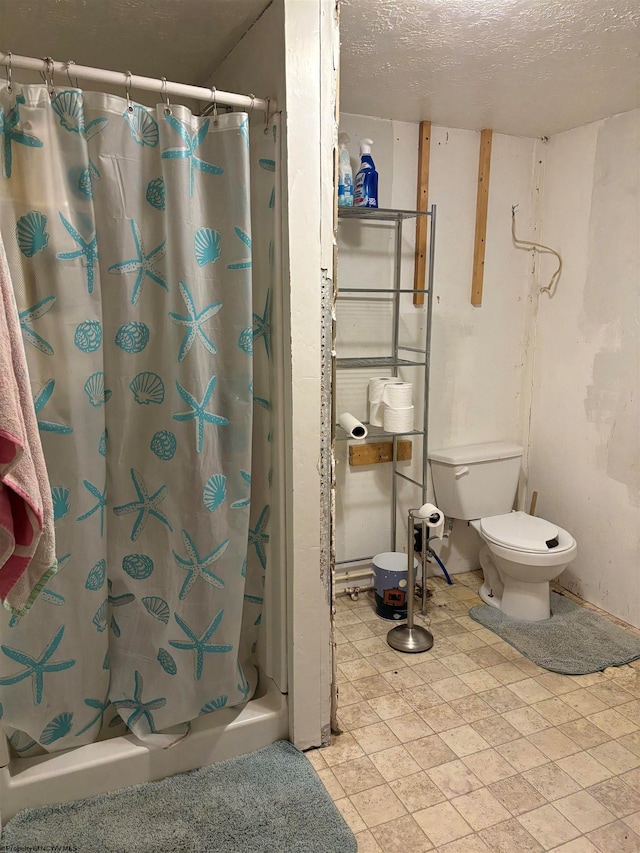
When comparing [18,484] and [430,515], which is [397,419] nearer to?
[430,515]

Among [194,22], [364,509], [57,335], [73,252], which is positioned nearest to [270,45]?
[194,22]

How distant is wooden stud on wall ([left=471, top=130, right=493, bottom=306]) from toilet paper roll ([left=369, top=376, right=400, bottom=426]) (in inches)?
25.7

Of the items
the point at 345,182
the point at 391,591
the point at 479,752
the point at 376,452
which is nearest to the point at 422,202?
the point at 345,182

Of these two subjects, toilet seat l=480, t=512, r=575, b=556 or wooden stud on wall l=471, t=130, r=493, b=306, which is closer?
toilet seat l=480, t=512, r=575, b=556

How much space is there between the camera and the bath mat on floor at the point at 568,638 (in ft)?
7.51

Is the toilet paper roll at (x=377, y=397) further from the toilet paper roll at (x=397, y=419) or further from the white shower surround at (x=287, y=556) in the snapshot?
the white shower surround at (x=287, y=556)

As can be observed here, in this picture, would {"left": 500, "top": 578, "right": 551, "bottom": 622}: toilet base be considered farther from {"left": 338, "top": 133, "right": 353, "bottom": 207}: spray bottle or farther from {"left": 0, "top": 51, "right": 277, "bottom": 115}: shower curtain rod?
{"left": 0, "top": 51, "right": 277, "bottom": 115}: shower curtain rod

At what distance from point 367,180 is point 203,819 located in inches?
87.9

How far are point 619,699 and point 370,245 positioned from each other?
2048 mm

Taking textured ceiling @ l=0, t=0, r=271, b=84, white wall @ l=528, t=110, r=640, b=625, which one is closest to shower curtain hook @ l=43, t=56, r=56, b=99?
textured ceiling @ l=0, t=0, r=271, b=84

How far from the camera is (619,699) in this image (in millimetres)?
2086

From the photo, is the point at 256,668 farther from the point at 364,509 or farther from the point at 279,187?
the point at 279,187

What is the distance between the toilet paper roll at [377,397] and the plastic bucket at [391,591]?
25.4 inches

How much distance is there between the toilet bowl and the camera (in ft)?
8.09
